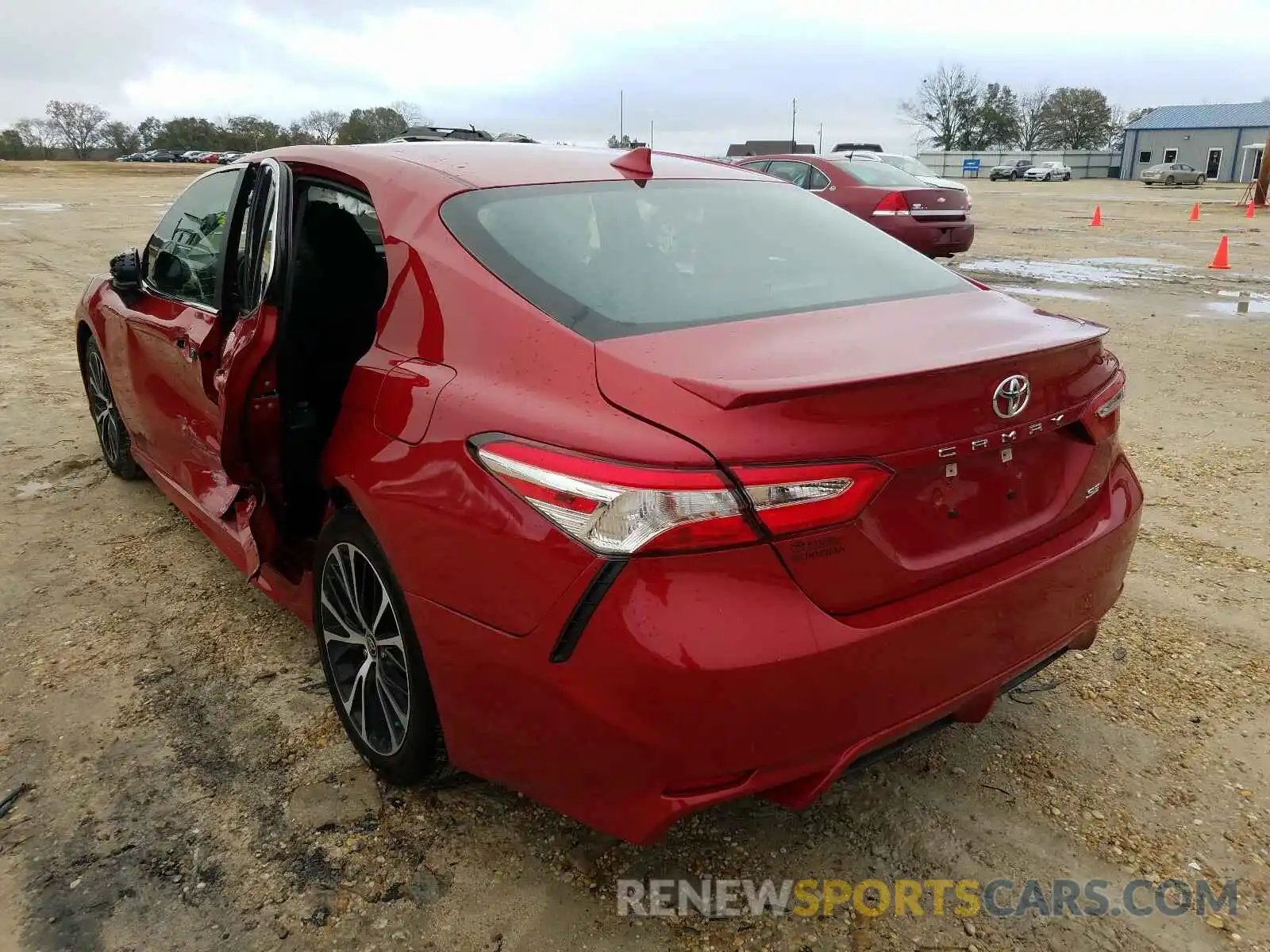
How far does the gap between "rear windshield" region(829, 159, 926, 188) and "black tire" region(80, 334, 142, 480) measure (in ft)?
32.2

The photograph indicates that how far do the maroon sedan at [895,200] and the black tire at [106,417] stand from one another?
8485mm

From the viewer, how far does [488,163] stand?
2.77 m

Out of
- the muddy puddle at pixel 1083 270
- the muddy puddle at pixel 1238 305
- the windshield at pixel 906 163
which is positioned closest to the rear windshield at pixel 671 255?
the muddy puddle at pixel 1238 305

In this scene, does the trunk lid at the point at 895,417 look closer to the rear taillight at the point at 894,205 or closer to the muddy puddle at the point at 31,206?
the rear taillight at the point at 894,205

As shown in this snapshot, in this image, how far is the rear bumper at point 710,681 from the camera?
5.75 ft

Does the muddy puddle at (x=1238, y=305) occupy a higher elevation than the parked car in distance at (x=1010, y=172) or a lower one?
lower

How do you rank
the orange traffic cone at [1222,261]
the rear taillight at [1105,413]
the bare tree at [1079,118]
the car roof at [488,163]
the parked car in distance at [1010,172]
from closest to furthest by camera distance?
the rear taillight at [1105,413], the car roof at [488,163], the orange traffic cone at [1222,261], the parked car in distance at [1010,172], the bare tree at [1079,118]

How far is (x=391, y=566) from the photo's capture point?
2.28 metres

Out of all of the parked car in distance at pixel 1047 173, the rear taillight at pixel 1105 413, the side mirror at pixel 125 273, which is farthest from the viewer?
the parked car in distance at pixel 1047 173

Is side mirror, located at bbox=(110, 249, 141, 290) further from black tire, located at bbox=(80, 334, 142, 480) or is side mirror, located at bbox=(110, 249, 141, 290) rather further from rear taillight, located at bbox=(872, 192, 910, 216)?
rear taillight, located at bbox=(872, 192, 910, 216)

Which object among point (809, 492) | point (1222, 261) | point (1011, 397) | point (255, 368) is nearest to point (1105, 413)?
point (1011, 397)

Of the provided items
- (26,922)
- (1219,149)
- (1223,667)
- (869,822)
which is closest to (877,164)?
(1223,667)

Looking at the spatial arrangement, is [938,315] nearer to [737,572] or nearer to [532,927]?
[737,572]

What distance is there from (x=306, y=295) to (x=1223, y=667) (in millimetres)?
3212
